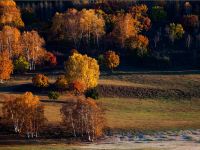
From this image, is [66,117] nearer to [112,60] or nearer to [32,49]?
[112,60]

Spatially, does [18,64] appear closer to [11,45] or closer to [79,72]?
[11,45]

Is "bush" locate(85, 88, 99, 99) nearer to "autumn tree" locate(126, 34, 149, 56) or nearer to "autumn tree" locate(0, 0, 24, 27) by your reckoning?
"autumn tree" locate(126, 34, 149, 56)

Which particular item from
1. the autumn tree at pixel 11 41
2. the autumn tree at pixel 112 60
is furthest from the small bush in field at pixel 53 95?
the autumn tree at pixel 11 41

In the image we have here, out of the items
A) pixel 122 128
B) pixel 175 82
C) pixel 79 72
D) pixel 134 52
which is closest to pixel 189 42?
pixel 134 52

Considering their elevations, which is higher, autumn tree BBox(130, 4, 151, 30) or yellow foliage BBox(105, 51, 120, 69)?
autumn tree BBox(130, 4, 151, 30)

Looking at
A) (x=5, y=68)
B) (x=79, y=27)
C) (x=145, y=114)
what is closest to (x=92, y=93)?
(x=145, y=114)

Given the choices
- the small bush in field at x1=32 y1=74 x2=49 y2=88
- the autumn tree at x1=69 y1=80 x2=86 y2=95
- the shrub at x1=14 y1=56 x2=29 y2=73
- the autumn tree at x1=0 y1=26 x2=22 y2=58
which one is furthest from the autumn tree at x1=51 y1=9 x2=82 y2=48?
the autumn tree at x1=69 y1=80 x2=86 y2=95
